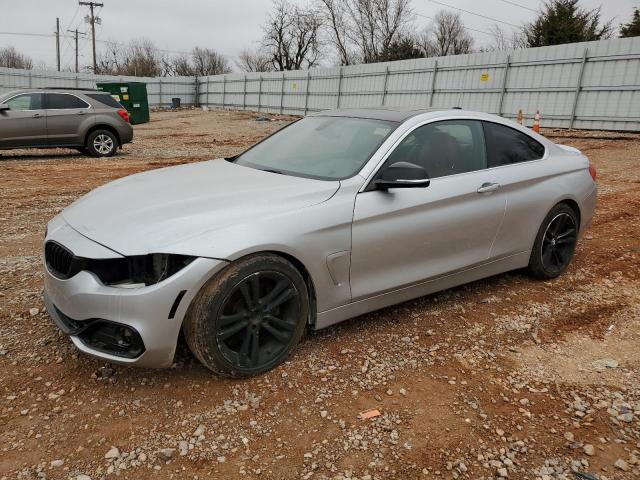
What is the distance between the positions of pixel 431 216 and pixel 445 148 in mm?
611

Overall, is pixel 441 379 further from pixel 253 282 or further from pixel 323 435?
pixel 253 282

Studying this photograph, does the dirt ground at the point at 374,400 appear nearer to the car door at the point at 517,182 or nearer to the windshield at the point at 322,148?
the car door at the point at 517,182

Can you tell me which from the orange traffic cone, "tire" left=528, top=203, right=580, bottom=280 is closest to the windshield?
"tire" left=528, top=203, right=580, bottom=280

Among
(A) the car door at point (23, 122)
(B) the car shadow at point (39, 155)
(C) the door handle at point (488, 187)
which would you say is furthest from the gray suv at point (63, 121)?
(C) the door handle at point (488, 187)

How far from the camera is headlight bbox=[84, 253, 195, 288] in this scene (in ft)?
8.29

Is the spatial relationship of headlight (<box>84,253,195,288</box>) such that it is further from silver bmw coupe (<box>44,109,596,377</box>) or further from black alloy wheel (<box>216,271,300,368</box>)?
black alloy wheel (<box>216,271,300,368</box>)

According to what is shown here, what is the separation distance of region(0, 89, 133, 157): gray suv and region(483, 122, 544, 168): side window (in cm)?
1047

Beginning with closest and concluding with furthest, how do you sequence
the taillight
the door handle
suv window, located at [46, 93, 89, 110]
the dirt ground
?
the dirt ground → the door handle → suv window, located at [46, 93, 89, 110] → the taillight

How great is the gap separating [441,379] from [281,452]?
1.11 m

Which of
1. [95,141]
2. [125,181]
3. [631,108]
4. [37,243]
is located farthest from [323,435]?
[631,108]

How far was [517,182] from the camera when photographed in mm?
3982

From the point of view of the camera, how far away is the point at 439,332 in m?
3.54

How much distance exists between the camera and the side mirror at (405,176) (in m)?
3.09

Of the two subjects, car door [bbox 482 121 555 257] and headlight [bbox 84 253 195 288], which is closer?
headlight [bbox 84 253 195 288]
